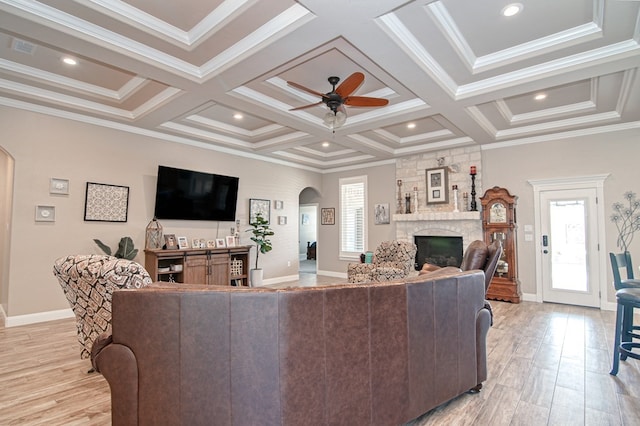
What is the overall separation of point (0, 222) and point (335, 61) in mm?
5795

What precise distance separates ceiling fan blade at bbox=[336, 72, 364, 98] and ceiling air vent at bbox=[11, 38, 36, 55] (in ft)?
10.3

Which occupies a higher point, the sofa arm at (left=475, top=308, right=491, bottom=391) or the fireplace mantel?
the fireplace mantel

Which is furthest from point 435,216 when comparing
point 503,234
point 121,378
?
point 121,378

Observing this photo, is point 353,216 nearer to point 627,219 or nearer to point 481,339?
point 627,219

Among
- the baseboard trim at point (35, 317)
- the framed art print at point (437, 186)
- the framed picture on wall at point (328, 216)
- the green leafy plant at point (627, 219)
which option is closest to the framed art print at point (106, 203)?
the baseboard trim at point (35, 317)

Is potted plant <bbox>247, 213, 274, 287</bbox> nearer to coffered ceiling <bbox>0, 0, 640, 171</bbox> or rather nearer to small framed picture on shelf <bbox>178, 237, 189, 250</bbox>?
small framed picture on shelf <bbox>178, 237, 189, 250</bbox>

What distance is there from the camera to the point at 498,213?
226 inches

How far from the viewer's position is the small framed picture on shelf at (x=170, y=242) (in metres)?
5.30

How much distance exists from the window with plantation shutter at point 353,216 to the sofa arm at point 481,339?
536 centimetres

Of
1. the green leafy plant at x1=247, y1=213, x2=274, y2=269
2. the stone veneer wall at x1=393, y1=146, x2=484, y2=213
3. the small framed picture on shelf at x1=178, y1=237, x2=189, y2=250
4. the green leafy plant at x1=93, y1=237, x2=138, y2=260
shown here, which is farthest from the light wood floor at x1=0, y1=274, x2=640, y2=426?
the green leafy plant at x1=247, y1=213, x2=274, y2=269

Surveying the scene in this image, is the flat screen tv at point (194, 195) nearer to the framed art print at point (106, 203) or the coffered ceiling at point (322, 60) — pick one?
the framed art print at point (106, 203)

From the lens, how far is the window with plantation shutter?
309 inches

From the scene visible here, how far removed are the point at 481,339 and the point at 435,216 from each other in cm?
427

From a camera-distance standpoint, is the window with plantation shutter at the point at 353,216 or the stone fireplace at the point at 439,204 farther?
the window with plantation shutter at the point at 353,216
